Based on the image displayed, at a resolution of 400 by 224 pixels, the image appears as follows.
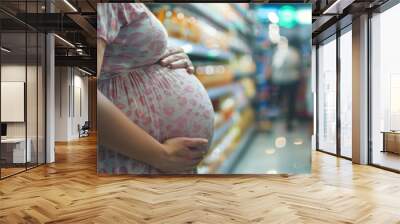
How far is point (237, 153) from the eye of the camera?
19.3 ft

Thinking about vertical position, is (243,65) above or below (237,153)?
above

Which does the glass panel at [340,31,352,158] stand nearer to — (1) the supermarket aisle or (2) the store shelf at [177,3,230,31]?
(1) the supermarket aisle

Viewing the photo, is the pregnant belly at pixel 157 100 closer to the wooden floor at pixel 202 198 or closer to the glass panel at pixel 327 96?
the wooden floor at pixel 202 198

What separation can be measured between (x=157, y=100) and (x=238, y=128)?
1.36 m

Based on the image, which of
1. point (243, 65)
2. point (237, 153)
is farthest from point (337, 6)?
point (237, 153)

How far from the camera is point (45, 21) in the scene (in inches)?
276

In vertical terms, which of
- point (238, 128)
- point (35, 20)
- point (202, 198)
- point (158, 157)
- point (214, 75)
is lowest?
point (202, 198)

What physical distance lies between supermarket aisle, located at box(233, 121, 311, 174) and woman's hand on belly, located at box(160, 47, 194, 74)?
1.55m

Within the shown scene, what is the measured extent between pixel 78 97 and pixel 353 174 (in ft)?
A: 42.9

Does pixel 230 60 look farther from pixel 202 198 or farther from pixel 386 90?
pixel 386 90

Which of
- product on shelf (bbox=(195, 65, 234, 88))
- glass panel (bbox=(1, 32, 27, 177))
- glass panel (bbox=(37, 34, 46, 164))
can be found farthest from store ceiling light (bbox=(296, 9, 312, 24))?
glass panel (bbox=(37, 34, 46, 164))

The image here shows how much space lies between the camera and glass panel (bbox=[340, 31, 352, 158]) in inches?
323

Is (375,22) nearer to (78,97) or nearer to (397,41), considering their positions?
(397,41)

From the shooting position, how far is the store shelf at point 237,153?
588 cm
